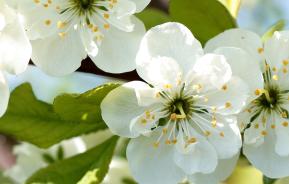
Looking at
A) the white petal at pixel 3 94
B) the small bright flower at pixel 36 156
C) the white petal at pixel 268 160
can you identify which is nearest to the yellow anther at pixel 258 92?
the white petal at pixel 268 160

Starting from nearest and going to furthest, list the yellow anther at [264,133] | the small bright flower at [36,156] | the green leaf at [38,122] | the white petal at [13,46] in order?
the white petal at [13,46], the yellow anther at [264,133], the green leaf at [38,122], the small bright flower at [36,156]

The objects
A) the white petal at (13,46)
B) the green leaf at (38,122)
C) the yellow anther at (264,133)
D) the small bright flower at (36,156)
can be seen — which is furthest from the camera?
the small bright flower at (36,156)

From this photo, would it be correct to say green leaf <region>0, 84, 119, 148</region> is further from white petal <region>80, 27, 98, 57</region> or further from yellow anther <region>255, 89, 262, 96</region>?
yellow anther <region>255, 89, 262, 96</region>

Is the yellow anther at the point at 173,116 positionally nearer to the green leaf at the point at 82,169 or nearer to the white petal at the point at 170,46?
the white petal at the point at 170,46

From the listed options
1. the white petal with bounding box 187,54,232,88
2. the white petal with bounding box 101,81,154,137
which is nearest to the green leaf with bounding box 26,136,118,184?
the white petal with bounding box 101,81,154,137

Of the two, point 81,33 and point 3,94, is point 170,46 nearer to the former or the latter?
point 81,33

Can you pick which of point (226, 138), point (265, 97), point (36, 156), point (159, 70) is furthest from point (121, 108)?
point (36, 156)

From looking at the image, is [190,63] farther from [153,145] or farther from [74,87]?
[74,87]


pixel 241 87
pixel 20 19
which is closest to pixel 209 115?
pixel 241 87
